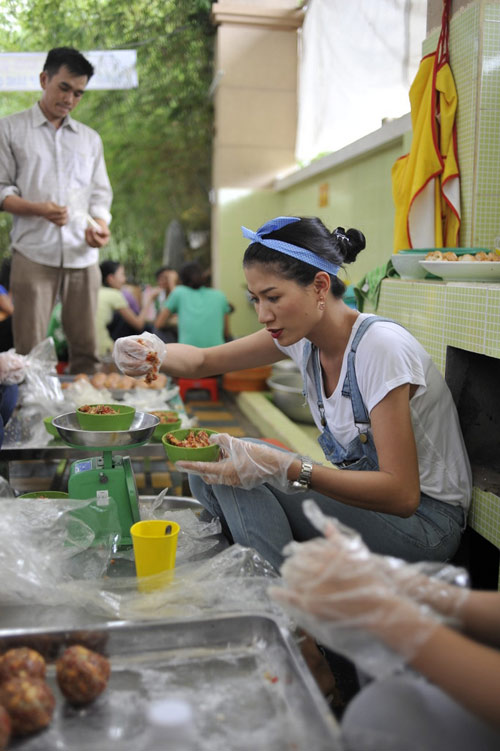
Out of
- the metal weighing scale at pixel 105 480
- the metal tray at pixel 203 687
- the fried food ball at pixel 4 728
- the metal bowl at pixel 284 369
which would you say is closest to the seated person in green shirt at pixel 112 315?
the metal bowl at pixel 284 369

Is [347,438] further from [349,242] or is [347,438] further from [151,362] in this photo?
[151,362]

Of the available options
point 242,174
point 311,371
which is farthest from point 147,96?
point 311,371

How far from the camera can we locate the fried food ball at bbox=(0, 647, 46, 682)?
1192 millimetres

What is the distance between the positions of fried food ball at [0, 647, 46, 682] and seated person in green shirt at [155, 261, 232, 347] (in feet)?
15.8

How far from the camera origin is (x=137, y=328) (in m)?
6.00

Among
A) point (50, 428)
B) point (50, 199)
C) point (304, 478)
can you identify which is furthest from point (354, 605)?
point (50, 199)

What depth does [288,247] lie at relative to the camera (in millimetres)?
1876

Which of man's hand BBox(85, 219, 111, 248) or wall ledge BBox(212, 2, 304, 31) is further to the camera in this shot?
wall ledge BBox(212, 2, 304, 31)

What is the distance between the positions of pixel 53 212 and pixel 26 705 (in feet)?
11.3

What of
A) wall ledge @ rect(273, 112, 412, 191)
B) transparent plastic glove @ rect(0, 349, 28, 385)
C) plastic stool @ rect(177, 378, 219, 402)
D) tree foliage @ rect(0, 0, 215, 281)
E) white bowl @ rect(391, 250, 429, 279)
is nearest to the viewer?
white bowl @ rect(391, 250, 429, 279)

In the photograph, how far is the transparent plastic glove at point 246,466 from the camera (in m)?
1.78

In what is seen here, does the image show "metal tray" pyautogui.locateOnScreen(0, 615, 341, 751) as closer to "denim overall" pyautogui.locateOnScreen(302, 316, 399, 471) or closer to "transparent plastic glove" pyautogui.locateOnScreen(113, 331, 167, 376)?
"denim overall" pyautogui.locateOnScreen(302, 316, 399, 471)

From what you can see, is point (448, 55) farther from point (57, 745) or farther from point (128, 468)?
point (57, 745)

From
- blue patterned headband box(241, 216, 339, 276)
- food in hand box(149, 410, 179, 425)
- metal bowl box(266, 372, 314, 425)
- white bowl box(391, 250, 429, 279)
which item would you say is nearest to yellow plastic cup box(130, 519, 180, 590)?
blue patterned headband box(241, 216, 339, 276)
